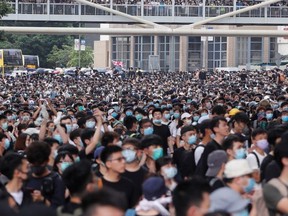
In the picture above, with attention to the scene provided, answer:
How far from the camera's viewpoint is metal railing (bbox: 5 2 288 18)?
203 feet

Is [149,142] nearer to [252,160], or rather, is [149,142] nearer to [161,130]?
[252,160]

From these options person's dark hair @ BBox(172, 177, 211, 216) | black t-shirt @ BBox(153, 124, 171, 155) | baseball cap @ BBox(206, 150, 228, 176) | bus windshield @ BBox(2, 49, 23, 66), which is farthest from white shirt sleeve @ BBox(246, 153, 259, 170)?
bus windshield @ BBox(2, 49, 23, 66)

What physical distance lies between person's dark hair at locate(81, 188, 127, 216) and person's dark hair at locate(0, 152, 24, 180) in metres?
3.70

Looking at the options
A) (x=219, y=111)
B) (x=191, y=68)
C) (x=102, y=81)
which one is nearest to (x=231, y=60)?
(x=191, y=68)

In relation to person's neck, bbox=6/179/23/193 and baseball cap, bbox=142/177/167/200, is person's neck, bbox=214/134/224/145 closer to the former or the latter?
baseball cap, bbox=142/177/167/200

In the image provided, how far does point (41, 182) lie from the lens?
39.4ft

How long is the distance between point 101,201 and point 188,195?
65.7 inches

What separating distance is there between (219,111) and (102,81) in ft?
152

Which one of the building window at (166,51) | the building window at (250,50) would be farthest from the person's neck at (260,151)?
the building window at (166,51)

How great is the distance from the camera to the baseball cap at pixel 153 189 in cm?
1080

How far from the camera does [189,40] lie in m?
111

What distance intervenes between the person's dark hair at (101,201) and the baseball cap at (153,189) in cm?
306

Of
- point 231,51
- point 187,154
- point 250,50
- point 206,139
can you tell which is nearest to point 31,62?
point 231,51

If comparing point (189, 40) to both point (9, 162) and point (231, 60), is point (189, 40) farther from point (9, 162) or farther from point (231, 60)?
point (9, 162)
